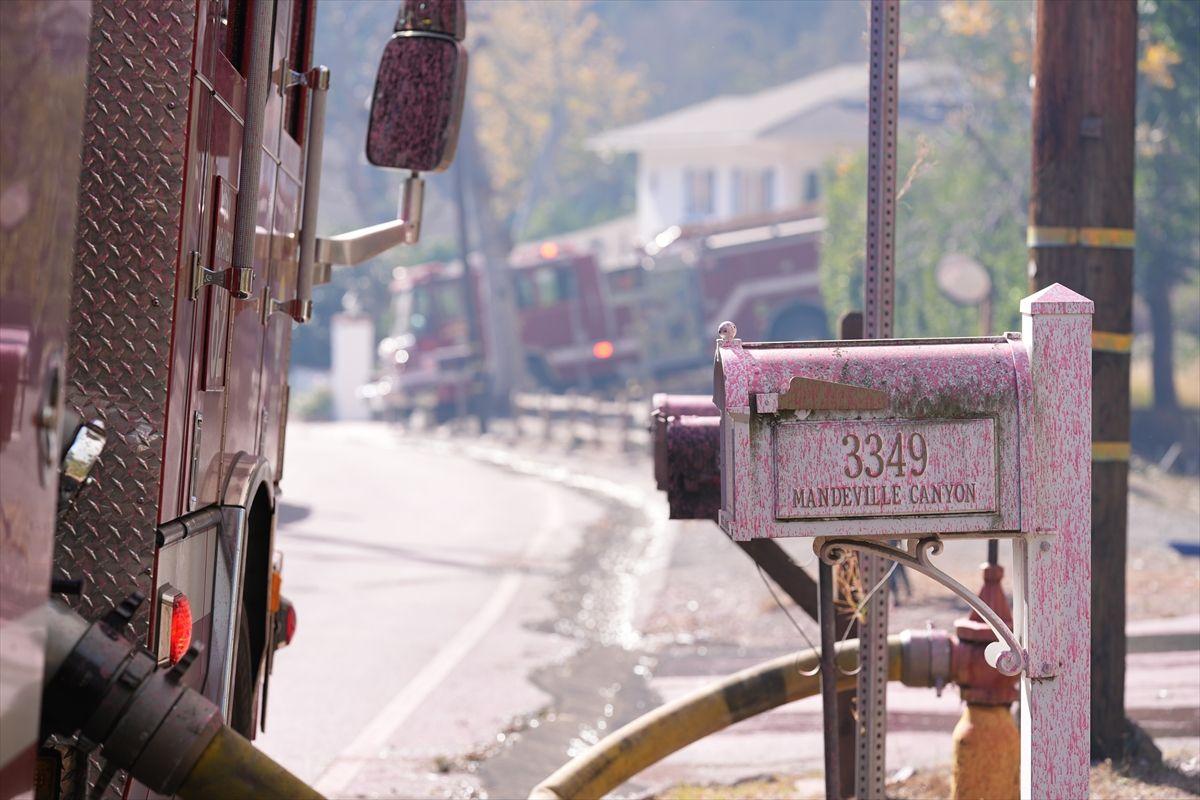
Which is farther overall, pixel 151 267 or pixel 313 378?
pixel 313 378

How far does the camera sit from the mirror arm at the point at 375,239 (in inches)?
192

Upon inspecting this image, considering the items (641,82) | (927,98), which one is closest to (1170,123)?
(927,98)

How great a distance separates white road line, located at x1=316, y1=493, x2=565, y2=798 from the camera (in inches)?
276

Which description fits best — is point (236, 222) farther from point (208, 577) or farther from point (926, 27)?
point (926, 27)

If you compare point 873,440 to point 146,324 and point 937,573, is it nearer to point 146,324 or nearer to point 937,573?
point 937,573

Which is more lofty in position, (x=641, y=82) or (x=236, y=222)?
(x=641, y=82)

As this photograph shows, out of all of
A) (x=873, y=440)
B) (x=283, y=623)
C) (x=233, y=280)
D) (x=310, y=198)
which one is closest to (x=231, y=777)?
(x=233, y=280)

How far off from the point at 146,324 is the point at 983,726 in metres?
3.07

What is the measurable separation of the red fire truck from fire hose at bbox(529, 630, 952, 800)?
1156 mm

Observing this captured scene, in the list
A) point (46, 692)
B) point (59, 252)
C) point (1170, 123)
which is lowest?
point (46, 692)

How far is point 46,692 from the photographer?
2.58 metres

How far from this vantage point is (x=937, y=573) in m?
3.34

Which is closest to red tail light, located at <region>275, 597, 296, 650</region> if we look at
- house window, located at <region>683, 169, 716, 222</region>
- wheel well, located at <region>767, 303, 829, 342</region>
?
wheel well, located at <region>767, 303, 829, 342</region>

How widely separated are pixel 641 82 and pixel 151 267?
215 ft
